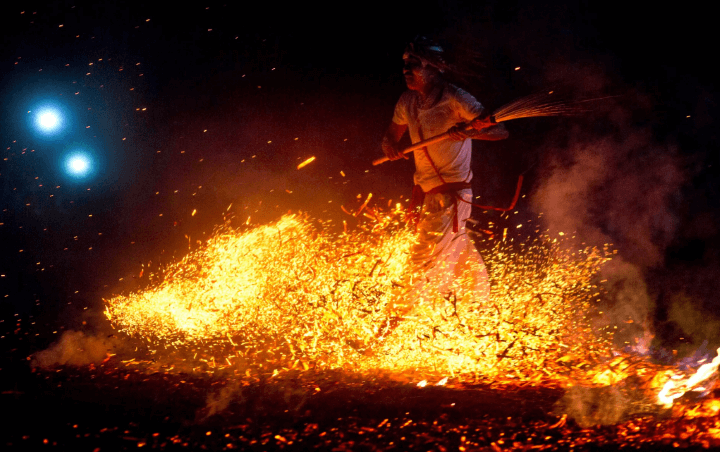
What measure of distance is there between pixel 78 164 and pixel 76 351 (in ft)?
6.74

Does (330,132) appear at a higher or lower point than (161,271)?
higher

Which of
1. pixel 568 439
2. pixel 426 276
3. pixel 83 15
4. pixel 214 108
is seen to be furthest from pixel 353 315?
pixel 83 15

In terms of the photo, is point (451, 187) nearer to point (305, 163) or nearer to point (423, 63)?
point (423, 63)

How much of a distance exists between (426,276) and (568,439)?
1.67 m

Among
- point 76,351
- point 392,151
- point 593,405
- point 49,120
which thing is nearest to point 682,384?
point 593,405

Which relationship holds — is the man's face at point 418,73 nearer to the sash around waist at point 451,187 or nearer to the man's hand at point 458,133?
the man's hand at point 458,133

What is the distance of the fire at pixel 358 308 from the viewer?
3549mm

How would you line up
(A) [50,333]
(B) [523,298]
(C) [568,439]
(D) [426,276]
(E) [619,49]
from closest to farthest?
(C) [568,439]
(D) [426,276]
(B) [523,298]
(E) [619,49]
(A) [50,333]

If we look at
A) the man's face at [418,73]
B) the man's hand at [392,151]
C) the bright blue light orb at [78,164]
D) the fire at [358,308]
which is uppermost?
the bright blue light orb at [78,164]

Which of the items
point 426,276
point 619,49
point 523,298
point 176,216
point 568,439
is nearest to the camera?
point 568,439

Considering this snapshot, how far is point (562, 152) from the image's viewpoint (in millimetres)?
5355

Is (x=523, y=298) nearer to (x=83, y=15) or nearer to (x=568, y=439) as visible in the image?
(x=568, y=439)

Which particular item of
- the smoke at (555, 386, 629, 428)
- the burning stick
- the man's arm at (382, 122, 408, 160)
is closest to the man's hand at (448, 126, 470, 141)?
the burning stick

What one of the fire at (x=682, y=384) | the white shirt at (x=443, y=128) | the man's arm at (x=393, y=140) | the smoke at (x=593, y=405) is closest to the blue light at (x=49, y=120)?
the man's arm at (x=393, y=140)
